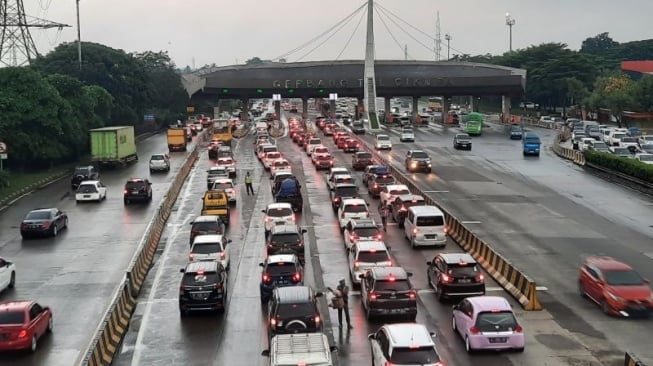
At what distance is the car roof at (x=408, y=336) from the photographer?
18156 mm

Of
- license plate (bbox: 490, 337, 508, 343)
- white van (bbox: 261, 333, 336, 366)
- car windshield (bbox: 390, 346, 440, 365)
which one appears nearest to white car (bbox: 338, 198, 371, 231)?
license plate (bbox: 490, 337, 508, 343)

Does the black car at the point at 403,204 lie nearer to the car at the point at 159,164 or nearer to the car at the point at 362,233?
the car at the point at 362,233

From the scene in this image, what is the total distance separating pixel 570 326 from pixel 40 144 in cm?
5483

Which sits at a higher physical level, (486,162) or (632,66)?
(632,66)

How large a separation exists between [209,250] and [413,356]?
14.8 m

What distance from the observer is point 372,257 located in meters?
28.8

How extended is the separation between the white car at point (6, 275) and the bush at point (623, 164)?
1640 inches

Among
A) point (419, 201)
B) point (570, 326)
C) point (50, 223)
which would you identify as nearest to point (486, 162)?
point (419, 201)

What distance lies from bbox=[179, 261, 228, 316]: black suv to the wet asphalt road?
1.41 feet

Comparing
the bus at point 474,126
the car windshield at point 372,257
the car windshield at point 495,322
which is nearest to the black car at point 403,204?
the car windshield at point 372,257

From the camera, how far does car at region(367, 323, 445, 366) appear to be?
59.0ft

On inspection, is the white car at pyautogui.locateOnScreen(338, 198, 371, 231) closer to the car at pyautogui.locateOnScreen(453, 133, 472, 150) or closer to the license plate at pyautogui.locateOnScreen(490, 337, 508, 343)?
the license plate at pyautogui.locateOnScreen(490, 337, 508, 343)

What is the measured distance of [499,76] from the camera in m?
138

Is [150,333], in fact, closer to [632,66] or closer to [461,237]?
[461,237]
